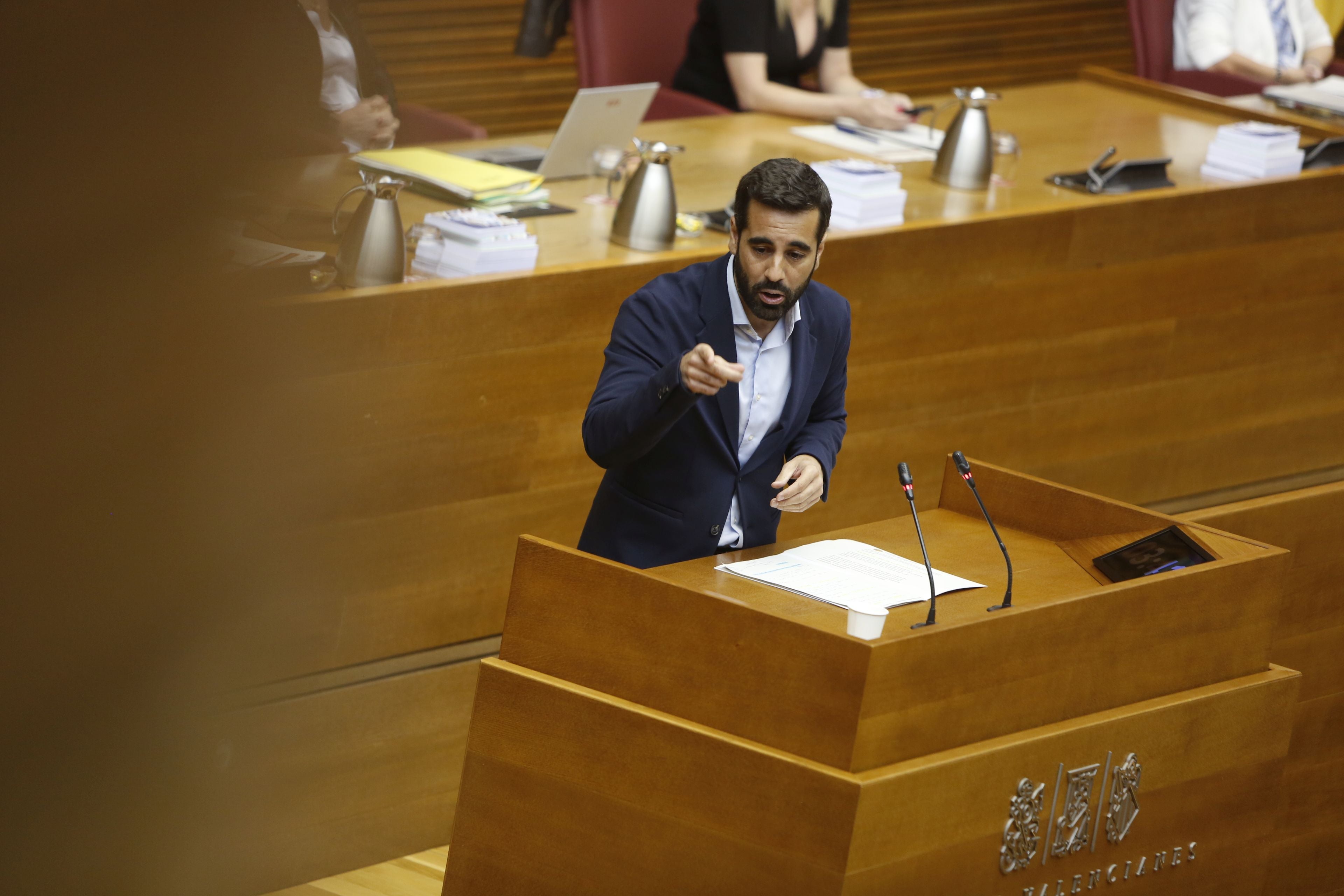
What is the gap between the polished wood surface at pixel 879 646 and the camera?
1427 millimetres

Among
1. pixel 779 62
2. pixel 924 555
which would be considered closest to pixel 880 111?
pixel 779 62

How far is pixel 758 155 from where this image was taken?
333 cm

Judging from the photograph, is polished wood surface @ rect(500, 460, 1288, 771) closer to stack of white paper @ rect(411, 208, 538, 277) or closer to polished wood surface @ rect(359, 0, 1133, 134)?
stack of white paper @ rect(411, 208, 538, 277)

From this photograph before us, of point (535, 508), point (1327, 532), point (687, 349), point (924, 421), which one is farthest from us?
point (924, 421)

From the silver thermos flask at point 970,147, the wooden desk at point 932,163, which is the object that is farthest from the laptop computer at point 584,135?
the silver thermos flask at point 970,147

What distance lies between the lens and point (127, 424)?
7.8 inches

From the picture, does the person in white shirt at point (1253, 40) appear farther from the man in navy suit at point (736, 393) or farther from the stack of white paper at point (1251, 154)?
the man in navy suit at point (736, 393)

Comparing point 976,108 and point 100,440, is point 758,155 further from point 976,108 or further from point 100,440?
point 100,440

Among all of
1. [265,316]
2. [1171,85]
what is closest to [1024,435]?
[1171,85]

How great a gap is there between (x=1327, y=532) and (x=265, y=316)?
2874 millimetres

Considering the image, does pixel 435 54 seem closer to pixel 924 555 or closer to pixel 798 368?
pixel 924 555

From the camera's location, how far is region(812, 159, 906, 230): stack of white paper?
2.83 meters

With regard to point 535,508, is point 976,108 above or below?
above

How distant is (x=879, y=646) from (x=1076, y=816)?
1.35ft
